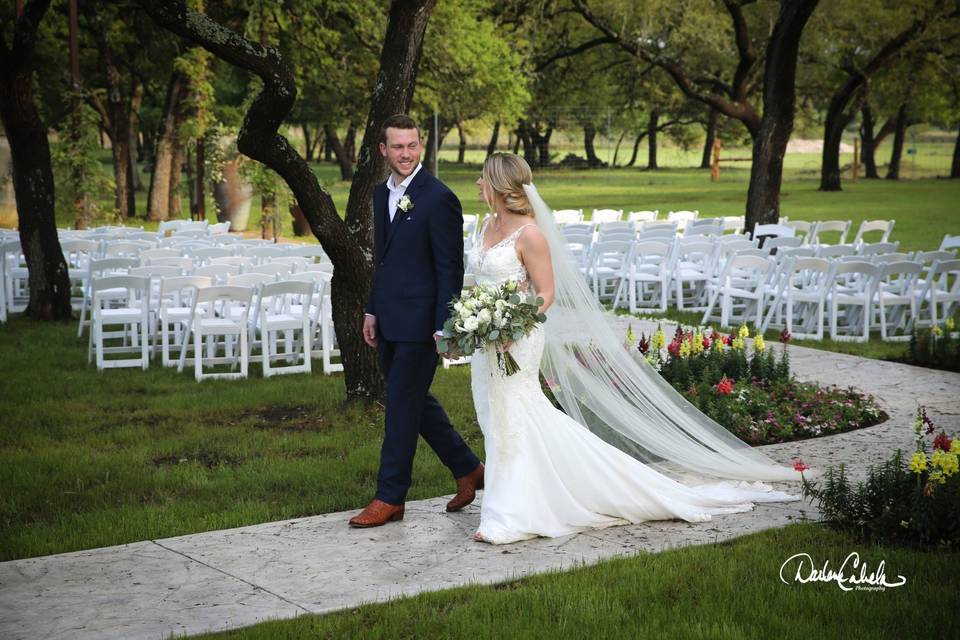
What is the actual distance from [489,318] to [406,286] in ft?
1.75

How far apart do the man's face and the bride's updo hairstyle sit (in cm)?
38

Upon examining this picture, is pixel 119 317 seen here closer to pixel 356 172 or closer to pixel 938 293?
pixel 356 172

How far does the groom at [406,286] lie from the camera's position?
19.7 feet

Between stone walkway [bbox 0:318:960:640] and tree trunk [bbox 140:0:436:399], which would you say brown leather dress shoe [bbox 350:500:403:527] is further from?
tree trunk [bbox 140:0:436:399]

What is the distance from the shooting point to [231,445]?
8344 millimetres

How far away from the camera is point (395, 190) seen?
6094mm

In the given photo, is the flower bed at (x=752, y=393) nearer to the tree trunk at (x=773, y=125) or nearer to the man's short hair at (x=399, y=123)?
the man's short hair at (x=399, y=123)

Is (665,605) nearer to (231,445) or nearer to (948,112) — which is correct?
(231,445)

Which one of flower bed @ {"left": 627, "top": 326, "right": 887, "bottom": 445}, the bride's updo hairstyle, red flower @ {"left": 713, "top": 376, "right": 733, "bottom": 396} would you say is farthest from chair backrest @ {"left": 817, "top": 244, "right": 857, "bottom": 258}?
the bride's updo hairstyle

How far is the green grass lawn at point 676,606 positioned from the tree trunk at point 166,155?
26969mm

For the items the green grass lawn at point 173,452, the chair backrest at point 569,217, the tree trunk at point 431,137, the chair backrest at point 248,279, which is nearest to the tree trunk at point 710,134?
the tree trunk at point 431,137

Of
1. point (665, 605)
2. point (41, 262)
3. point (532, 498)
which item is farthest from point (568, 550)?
point (41, 262)

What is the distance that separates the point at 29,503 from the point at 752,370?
18.7 ft

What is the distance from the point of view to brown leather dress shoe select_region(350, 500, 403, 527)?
613 centimetres
